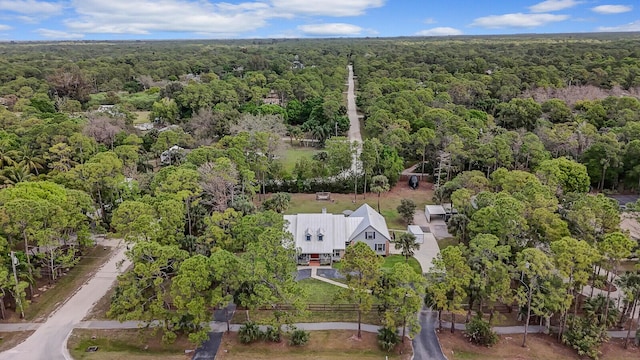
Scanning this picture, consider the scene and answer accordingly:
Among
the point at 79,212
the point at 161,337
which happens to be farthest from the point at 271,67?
the point at 161,337

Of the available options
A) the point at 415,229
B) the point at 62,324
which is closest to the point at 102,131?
the point at 62,324

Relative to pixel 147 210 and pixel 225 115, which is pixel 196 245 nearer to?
pixel 147 210

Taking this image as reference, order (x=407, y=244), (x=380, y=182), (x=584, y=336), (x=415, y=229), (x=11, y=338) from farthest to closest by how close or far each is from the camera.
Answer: (x=380, y=182) → (x=415, y=229) → (x=407, y=244) → (x=11, y=338) → (x=584, y=336)

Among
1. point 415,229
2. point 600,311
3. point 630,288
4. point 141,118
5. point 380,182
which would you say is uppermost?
point 141,118

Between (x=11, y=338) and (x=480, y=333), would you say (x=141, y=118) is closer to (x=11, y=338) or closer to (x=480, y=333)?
(x=11, y=338)

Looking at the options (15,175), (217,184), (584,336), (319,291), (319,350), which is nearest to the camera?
(584,336)

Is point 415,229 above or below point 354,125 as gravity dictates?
below

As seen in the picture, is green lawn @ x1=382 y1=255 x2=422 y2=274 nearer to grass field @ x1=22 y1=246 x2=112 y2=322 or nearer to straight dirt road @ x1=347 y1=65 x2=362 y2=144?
grass field @ x1=22 y1=246 x2=112 y2=322
